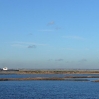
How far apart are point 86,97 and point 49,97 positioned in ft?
26.5

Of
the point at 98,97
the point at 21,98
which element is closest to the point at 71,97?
the point at 98,97

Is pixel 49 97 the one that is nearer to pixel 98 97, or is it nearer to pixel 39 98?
pixel 39 98

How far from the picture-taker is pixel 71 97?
2341 inches

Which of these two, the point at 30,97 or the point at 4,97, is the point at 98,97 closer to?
the point at 30,97

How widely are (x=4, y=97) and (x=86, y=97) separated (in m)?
17.9

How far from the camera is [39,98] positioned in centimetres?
5775

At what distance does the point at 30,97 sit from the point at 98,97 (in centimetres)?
1484

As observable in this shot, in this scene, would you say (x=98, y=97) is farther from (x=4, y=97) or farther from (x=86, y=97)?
(x=4, y=97)

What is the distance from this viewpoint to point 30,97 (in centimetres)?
5934

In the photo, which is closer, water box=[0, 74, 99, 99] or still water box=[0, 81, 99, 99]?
Result: still water box=[0, 81, 99, 99]

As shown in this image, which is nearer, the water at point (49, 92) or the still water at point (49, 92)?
the still water at point (49, 92)

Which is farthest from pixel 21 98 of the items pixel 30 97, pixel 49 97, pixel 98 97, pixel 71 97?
pixel 98 97

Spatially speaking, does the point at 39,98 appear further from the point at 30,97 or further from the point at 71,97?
the point at 71,97

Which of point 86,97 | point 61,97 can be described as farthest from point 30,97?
point 86,97
